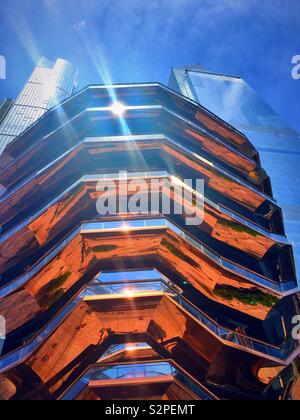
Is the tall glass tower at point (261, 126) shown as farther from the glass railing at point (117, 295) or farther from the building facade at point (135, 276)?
the glass railing at point (117, 295)

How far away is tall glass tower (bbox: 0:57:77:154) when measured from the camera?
41.0 meters

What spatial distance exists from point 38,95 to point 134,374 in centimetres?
5790

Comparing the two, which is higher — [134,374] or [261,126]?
[261,126]

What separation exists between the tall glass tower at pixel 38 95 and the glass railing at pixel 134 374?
103 ft

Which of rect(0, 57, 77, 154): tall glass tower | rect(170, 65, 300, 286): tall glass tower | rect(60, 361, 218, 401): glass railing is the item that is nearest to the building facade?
rect(60, 361, 218, 401): glass railing

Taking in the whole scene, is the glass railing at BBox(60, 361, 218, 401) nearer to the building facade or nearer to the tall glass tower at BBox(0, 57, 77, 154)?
the building facade

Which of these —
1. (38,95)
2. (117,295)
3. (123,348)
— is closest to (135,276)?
(117,295)

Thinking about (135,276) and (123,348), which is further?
(135,276)

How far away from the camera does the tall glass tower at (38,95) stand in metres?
41.0

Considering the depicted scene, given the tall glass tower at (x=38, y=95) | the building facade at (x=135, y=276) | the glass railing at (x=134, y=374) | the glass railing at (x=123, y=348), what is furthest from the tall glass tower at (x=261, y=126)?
the tall glass tower at (x=38, y=95)

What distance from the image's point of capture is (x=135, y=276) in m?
10.6

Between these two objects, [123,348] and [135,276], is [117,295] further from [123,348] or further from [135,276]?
[123,348]

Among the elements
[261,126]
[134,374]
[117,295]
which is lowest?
[134,374]

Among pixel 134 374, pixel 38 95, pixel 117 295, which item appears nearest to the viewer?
pixel 134 374
